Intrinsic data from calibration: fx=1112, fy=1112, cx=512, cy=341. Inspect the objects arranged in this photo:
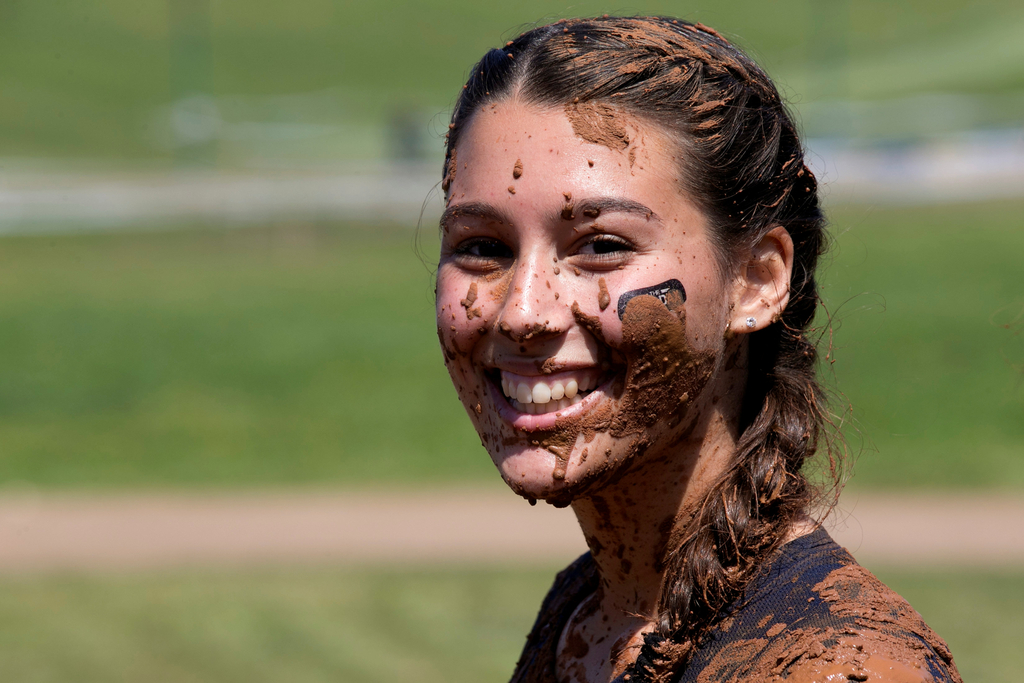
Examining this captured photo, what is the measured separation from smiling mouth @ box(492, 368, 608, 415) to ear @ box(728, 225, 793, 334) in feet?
1.12

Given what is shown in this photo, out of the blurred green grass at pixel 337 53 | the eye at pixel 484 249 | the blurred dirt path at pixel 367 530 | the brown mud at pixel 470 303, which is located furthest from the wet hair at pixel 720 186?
the blurred green grass at pixel 337 53

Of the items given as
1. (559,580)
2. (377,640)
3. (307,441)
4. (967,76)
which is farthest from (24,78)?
(559,580)

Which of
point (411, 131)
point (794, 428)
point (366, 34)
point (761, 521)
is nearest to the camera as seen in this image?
point (761, 521)

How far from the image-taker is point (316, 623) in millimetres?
7660

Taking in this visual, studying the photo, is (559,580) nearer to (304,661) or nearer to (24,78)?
(304,661)

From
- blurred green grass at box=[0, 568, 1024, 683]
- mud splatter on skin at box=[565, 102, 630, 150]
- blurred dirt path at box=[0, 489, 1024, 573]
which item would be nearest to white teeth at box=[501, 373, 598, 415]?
mud splatter on skin at box=[565, 102, 630, 150]

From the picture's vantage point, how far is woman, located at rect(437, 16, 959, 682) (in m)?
2.17

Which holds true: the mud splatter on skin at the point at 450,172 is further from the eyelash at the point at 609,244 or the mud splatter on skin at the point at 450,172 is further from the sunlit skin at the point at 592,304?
the eyelash at the point at 609,244

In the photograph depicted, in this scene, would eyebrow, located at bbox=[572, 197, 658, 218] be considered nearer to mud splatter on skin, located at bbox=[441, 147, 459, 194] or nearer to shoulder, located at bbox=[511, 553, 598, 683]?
mud splatter on skin, located at bbox=[441, 147, 459, 194]

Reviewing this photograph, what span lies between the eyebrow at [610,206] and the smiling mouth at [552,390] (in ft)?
1.05

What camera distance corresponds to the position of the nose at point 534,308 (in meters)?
2.16

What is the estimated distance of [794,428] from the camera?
2379 mm

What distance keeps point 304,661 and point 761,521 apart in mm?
5437

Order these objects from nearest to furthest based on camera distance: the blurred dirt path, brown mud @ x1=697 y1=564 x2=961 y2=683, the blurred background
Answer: brown mud @ x1=697 y1=564 x2=961 y2=683
the blurred background
the blurred dirt path
